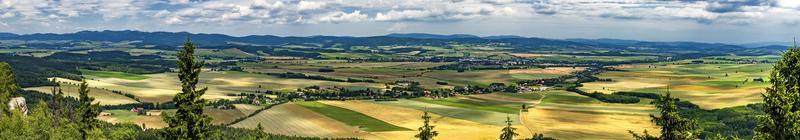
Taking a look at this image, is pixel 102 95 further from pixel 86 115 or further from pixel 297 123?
Result: pixel 86 115

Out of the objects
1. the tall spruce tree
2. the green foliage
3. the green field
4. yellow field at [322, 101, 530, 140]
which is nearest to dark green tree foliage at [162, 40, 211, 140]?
the green foliage

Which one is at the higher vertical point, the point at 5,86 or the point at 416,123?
the point at 5,86

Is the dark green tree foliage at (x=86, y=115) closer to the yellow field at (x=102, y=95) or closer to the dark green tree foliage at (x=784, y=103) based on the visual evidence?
the dark green tree foliage at (x=784, y=103)

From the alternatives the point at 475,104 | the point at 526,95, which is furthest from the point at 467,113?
the point at 526,95

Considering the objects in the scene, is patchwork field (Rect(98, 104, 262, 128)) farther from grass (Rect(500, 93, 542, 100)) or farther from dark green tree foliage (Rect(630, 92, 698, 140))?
dark green tree foliage (Rect(630, 92, 698, 140))

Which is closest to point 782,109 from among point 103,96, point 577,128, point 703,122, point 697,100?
point 577,128

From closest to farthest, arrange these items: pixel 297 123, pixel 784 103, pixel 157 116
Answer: pixel 784 103, pixel 297 123, pixel 157 116
